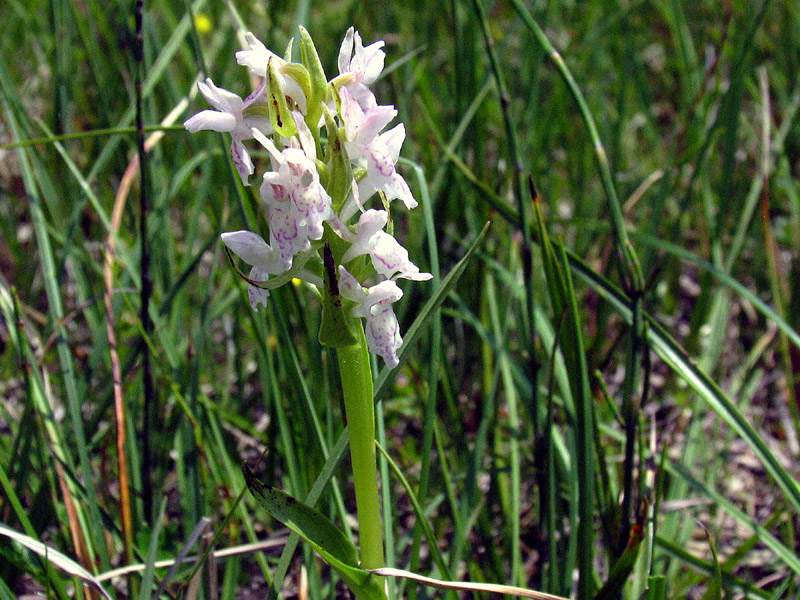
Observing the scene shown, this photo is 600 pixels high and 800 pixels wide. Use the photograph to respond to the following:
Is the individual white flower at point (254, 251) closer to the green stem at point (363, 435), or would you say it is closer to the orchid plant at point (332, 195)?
the orchid plant at point (332, 195)

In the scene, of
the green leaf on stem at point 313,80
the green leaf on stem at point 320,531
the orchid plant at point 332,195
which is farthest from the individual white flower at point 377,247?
the green leaf on stem at point 320,531

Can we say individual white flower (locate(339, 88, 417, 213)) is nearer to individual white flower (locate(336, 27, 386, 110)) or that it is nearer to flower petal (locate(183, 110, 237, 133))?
individual white flower (locate(336, 27, 386, 110))

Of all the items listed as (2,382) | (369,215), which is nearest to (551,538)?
(369,215)

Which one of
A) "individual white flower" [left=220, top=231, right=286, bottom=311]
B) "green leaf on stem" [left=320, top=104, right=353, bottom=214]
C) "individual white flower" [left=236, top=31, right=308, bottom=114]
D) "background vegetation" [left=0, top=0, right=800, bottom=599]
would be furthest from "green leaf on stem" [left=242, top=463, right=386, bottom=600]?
"individual white flower" [left=236, top=31, right=308, bottom=114]

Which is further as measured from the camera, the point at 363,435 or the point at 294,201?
the point at 363,435

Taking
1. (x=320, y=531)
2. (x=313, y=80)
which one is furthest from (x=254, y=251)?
(x=320, y=531)

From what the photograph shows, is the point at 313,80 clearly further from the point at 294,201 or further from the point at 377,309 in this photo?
the point at 377,309

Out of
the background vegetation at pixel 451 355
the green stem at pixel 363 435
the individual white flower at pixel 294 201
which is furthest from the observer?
the background vegetation at pixel 451 355
